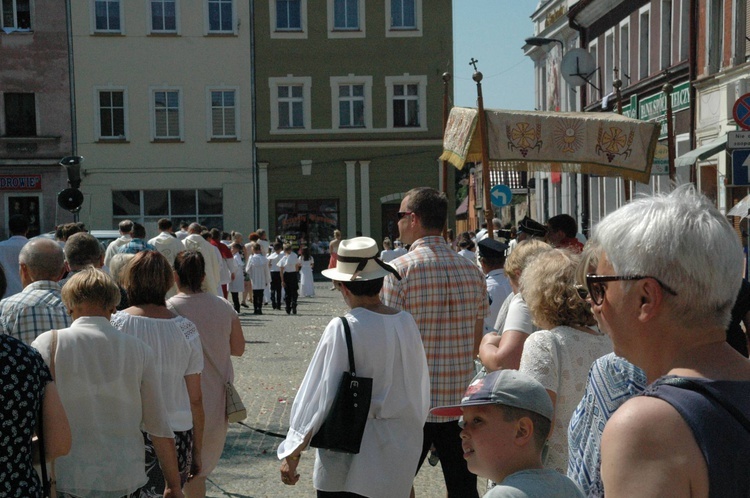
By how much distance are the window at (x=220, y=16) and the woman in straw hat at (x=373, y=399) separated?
38.0 metres

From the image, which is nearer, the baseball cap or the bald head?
the baseball cap

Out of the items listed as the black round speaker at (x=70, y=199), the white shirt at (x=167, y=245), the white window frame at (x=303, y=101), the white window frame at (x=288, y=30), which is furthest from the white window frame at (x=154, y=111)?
the white shirt at (x=167, y=245)

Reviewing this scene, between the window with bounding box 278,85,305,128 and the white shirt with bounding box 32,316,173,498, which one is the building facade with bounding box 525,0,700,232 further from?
the white shirt with bounding box 32,316,173,498

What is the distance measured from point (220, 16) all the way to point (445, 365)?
123 feet

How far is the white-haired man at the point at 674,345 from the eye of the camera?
2.05 m

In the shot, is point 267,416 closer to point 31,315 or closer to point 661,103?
point 31,315

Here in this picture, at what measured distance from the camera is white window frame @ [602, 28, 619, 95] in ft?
110

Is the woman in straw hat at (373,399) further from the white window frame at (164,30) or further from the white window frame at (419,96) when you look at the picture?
the white window frame at (164,30)

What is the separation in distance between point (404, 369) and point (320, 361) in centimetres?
41

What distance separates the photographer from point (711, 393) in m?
2.11

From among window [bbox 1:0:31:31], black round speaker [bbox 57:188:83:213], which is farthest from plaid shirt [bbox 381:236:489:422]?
window [bbox 1:0:31:31]

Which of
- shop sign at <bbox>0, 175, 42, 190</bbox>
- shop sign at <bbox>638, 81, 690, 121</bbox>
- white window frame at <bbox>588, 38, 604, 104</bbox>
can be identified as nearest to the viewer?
shop sign at <bbox>638, 81, 690, 121</bbox>

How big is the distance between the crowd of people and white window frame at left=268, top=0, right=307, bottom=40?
3424 cm

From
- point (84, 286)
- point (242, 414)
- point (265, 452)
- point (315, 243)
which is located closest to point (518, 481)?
point (84, 286)
